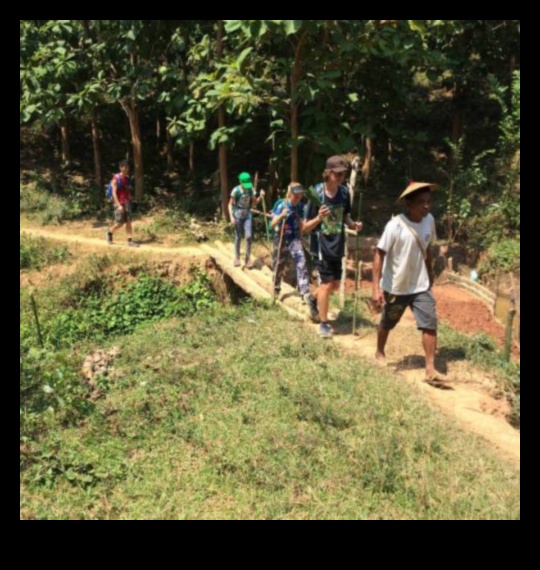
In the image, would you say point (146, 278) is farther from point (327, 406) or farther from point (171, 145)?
point (171, 145)

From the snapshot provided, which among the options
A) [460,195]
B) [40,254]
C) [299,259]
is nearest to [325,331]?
[299,259]

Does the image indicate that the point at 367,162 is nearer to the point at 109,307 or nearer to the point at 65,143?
the point at 65,143

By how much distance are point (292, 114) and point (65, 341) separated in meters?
5.11

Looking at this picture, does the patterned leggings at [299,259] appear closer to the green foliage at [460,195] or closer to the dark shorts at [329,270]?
the dark shorts at [329,270]

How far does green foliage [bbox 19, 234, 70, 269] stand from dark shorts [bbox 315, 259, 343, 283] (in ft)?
18.6

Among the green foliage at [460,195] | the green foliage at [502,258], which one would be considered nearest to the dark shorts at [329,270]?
the green foliage at [502,258]

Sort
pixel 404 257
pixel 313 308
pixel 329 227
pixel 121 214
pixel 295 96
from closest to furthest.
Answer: pixel 404 257 → pixel 329 227 → pixel 313 308 → pixel 295 96 → pixel 121 214

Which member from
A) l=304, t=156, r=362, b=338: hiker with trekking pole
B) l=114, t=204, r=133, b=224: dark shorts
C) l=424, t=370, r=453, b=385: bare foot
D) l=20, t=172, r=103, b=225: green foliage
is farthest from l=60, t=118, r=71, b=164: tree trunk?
l=424, t=370, r=453, b=385: bare foot

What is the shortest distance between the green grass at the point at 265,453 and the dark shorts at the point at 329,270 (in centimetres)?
84

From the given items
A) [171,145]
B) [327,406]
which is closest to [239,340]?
[327,406]

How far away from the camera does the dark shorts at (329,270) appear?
5.93m

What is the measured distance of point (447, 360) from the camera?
18.6ft

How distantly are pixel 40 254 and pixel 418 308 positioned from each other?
24.1 ft

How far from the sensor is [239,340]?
19.9 ft
